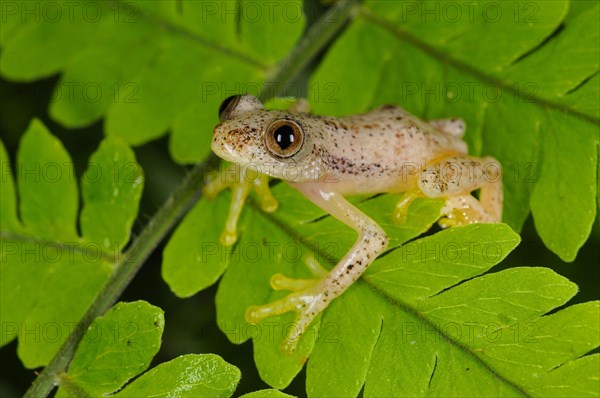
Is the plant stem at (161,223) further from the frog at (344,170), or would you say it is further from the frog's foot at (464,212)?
the frog's foot at (464,212)

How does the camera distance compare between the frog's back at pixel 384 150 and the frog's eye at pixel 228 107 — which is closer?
the frog's eye at pixel 228 107

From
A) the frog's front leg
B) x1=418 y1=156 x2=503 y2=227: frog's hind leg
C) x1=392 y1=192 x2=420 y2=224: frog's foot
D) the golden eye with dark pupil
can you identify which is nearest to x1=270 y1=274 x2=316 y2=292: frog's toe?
the frog's front leg

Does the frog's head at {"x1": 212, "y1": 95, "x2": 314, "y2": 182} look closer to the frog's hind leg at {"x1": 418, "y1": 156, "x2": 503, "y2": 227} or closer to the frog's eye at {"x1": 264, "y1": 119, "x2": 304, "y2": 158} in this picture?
the frog's eye at {"x1": 264, "y1": 119, "x2": 304, "y2": 158}

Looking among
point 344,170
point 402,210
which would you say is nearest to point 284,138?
point 344,170

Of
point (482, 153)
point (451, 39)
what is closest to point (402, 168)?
point (482, 153)

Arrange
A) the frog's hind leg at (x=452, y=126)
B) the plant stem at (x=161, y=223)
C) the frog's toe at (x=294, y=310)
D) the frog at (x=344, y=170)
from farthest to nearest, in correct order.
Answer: the frog's hind leg at (x=452, y=126)
the plant stem at (x=161, y=223)
the frog at (x=344, y=170)
the frog's toe at (x=294, y=310)

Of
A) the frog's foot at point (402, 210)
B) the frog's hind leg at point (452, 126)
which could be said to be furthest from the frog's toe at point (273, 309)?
the frog's hind leg at point (452, 126)

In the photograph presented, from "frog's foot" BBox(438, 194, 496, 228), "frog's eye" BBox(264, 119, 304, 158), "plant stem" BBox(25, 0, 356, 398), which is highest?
"frog's eye" BBox(264, 119, 304, 158)

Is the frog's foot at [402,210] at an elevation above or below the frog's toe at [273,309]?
above
